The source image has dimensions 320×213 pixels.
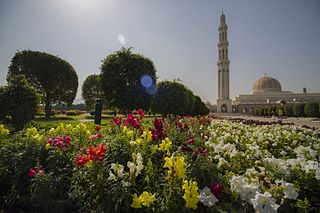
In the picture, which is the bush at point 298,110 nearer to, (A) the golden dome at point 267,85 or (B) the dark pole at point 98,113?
(B) the dark pole at point 98,113

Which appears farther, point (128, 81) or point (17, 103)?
point (128, 81)

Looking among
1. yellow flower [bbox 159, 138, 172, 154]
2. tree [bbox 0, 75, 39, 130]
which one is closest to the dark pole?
tree [bbox 0, 75, 39, 130]

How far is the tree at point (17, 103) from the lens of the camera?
10.4 m

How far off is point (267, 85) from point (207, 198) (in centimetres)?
11126

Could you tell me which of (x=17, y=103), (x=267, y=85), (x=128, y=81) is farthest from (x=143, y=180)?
(x=267, y=85)

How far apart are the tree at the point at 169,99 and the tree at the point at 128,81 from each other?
1770mm

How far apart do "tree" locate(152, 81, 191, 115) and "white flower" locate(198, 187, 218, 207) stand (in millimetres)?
17698

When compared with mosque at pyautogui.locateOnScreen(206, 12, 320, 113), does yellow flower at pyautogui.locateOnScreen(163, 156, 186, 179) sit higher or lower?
lower

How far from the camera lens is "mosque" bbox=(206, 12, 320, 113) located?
84750 mm

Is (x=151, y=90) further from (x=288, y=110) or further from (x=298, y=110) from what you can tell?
(x=288, y=110)

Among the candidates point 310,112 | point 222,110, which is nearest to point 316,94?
point 222,110

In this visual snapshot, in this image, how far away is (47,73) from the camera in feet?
95.9

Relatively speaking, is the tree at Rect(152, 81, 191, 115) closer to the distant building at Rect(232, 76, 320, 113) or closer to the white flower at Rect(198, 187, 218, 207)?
the white flower at Rect(198, 187, 218, 207)

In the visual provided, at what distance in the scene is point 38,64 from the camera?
28.7 metres
